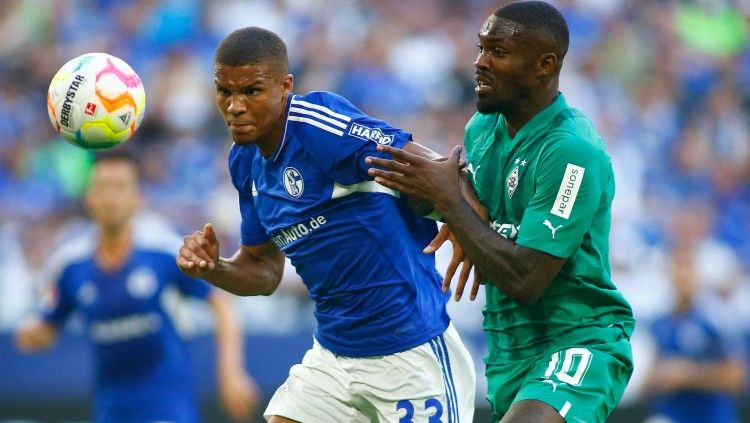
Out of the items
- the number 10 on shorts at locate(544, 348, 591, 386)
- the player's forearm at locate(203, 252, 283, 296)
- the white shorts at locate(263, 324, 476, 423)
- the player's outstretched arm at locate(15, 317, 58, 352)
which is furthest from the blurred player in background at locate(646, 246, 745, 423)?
the player's outstretched arm at locate(15, 317, 58, 352)

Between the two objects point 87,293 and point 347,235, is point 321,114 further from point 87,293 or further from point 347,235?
point 87,293

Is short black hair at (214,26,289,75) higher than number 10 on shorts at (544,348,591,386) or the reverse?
higher

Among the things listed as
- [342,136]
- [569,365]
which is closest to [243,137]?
[342,136]

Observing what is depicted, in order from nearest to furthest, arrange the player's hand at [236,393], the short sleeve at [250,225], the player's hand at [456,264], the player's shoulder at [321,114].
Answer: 1. the player's hand at [456,264]
2. the player's shoulder at [321,114]
3. the short sleeve at [250,225]
4. the player's hand at [236,393]

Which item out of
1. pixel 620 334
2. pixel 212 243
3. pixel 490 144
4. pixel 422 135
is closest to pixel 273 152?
pixel 212 243

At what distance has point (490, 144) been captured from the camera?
196 inches

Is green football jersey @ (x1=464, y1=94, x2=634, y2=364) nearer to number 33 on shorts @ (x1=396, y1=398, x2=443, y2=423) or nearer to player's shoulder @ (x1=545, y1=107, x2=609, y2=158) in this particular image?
player's shoulder @ (x1=545, y1=107, x2=609, y2=158)

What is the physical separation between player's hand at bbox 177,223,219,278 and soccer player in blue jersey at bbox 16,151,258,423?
234 centimetres

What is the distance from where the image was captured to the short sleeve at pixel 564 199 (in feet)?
14.8

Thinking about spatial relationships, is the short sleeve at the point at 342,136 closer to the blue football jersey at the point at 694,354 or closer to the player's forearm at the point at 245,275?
the player's forearm at the point at 245,275

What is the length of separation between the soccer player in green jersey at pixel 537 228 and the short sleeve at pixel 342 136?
0.17m

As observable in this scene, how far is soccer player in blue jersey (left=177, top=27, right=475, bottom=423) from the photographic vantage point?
16.3ft

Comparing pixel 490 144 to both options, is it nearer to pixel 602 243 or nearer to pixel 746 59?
pixel 602 243

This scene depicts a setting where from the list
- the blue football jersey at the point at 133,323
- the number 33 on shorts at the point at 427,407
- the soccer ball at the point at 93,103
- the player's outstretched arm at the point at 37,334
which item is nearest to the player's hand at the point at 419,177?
the number 33 on shorts at the point at 427,407
